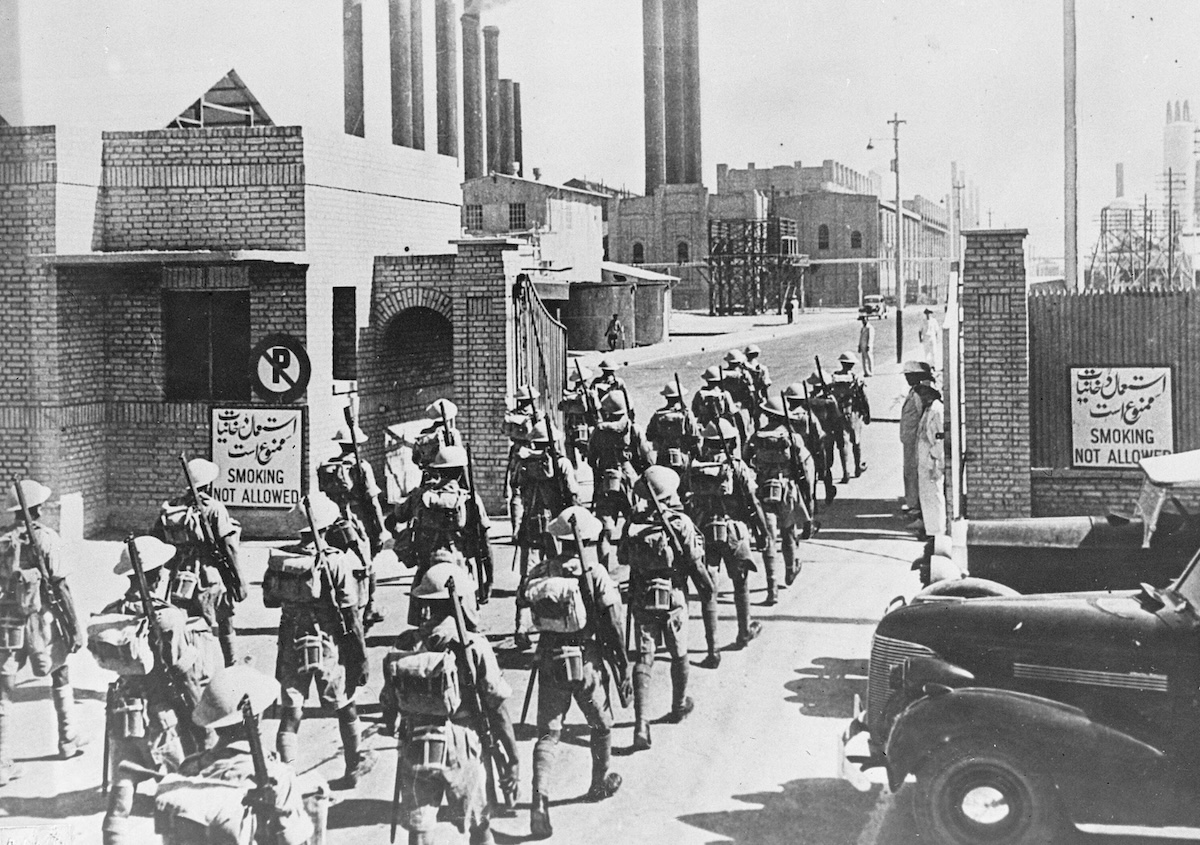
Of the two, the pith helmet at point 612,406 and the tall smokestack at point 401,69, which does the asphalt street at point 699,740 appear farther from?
the tall smokestack at point 401,69

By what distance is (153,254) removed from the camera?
13867 millimetres

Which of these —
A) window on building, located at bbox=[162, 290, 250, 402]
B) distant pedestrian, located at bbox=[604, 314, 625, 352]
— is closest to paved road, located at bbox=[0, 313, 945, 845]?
window on building, located at bbox=[162, 290, 250, 402]

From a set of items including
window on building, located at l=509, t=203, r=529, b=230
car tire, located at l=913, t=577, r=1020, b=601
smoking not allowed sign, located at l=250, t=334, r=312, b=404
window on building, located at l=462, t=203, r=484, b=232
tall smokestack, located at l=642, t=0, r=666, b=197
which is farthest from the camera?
tall smokestack, located at l=642, t=0, r=666, b=197

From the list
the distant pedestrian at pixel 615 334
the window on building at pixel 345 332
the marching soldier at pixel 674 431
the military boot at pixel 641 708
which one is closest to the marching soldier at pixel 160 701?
the military boot at pixel 641 708

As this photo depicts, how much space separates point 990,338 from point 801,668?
17.6 ft

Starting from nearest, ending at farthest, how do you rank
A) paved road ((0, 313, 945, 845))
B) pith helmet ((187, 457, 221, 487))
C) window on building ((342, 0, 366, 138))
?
paved road ((0, 313, 945, 845)), pith helmet ((187, 457, 221, 487)), window on building ((342, 0, 366, 138))

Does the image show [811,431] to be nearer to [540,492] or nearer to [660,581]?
[540,492]

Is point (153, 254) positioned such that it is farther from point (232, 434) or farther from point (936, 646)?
point (936, 646)

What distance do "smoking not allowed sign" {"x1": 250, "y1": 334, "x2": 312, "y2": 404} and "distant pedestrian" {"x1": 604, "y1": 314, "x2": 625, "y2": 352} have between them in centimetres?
2456

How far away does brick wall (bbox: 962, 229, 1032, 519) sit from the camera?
42.4 ft

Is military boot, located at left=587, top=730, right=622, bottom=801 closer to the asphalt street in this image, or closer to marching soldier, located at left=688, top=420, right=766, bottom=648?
the asphalt street

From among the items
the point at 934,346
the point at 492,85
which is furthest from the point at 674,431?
the point at 492,85

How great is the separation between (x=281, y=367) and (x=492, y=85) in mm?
48983

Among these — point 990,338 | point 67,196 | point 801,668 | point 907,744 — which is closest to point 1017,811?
point 907,744
